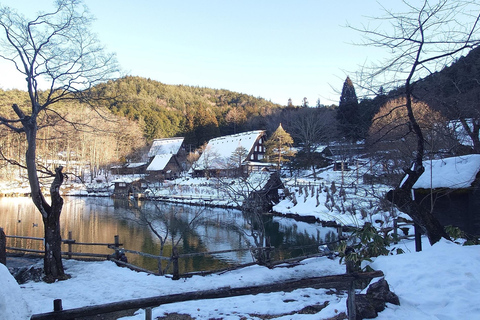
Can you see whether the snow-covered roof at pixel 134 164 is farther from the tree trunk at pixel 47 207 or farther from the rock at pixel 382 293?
the rock at pixel 382 293

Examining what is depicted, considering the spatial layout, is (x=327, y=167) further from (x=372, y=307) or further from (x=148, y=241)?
(x=372, y=307)

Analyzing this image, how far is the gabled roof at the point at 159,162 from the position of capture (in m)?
44.2

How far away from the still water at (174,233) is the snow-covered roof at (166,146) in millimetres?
25841

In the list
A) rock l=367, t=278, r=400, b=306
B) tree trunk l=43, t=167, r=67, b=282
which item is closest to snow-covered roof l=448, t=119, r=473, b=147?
rock l=367, t=278, r=400, b=306

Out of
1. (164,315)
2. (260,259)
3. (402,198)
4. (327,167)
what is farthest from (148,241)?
(327,167)

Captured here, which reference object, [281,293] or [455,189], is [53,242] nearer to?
[281,293]

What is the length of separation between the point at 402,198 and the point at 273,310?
304cm

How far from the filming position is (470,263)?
3.94 metres

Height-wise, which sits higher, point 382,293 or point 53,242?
point 382,293

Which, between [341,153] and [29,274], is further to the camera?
[341,153]

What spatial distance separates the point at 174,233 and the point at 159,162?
115ft

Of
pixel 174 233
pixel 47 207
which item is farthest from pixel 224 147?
pixel 47 207

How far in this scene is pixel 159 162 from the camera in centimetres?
4522

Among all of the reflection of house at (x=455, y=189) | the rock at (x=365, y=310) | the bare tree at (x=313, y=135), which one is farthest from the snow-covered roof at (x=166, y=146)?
the rock at (x=365, y=310)
